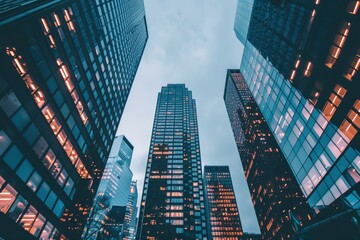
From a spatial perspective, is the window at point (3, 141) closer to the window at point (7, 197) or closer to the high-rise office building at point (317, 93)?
the window at point (7, 197)

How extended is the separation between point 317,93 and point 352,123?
20.7ft

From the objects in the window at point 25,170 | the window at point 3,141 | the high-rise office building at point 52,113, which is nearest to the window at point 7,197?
the high-rise office building at point 52,113

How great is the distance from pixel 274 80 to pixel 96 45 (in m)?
33.3

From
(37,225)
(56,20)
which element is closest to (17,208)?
(37,225)

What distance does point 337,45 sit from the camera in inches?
836

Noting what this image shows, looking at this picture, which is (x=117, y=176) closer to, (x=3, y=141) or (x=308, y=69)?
(x=3, y=141)

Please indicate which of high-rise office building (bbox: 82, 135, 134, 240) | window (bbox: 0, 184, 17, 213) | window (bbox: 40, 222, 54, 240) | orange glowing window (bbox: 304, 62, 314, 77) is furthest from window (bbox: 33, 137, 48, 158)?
high-rise office building (bbox: 82, 135, 134, 240)

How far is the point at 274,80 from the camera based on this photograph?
35.3 meters

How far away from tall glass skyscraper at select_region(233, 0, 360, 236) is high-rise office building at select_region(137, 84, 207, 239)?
7781 cm

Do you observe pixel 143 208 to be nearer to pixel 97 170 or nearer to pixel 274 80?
pixel 97 170

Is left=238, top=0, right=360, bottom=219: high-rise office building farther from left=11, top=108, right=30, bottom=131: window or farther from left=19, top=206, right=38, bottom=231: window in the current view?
left=19, top=206, right=38, bottom=231: window

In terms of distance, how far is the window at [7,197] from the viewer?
1579cm

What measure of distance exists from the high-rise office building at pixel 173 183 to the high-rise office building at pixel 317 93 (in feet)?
255

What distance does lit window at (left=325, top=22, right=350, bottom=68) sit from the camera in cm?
2016
